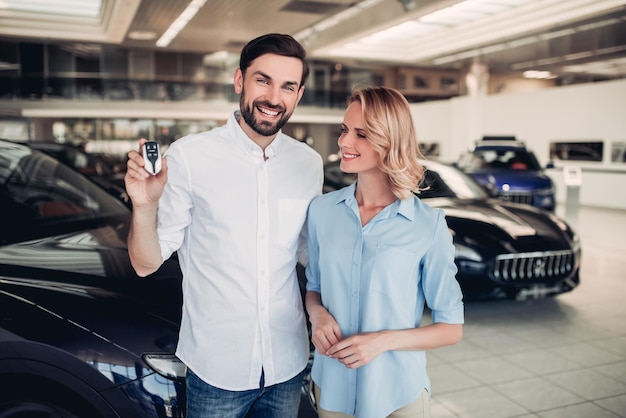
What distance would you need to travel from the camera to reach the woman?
1490 millimetres

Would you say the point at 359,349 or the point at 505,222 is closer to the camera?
the point at 359,349

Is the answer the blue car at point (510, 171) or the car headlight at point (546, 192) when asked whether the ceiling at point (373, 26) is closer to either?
the blue car at point (510, 171)

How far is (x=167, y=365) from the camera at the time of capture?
179 cm

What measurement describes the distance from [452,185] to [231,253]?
4661 millimetres

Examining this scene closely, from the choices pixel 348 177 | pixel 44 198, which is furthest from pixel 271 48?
pixel 348 177

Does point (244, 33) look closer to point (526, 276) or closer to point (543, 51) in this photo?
point (543, 51)

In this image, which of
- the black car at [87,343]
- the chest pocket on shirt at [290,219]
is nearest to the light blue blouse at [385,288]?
the chest pocket on shirt at [290,219]

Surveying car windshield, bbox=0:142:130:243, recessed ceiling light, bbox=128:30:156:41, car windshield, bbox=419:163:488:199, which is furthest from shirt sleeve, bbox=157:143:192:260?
recessed ceiling light, bbox=128:30:156:41

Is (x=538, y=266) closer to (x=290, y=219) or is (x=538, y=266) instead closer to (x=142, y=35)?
(x=290, y=219)

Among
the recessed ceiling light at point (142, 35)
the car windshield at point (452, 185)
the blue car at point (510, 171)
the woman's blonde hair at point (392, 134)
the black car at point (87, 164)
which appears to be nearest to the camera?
the woman's blonde hair at point (392, 134)

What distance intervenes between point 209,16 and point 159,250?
13.0 m

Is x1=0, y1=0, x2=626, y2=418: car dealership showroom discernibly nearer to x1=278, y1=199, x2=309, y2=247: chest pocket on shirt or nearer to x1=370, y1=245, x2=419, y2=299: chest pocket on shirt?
x1=278, y1=199, x2=309, y2=247: chest pocket on shirt

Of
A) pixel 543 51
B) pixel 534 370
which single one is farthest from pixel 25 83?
pixel 534 370

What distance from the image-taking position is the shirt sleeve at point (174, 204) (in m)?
1.57
